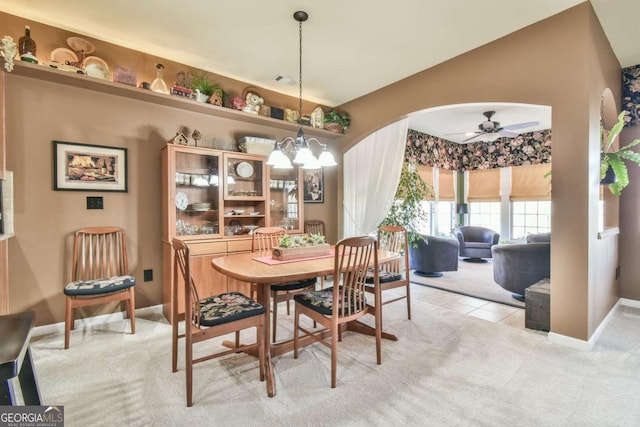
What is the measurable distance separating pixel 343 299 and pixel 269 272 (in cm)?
54

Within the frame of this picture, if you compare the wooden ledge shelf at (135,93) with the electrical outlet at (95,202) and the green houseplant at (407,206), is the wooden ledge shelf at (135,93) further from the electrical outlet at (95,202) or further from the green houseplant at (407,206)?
the green houseplant at (407,206)

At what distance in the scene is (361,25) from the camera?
2.63 metres

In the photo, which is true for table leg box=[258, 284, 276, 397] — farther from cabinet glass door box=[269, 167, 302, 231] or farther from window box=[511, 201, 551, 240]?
window box=[511, 201, 551, 240]

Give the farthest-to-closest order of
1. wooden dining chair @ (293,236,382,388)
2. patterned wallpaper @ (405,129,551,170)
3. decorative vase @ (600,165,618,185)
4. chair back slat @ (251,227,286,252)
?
patterned wallpaper @ (405,129,551,170) → chair back slat @ (251,227,286,252) → decorative vase @ (600,165,618,185) → wooden dining chair @ (293,236,382,388)

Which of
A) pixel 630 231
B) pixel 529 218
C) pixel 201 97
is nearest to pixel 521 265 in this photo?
pixel 630 231

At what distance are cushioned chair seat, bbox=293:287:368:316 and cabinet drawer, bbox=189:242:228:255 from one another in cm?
135

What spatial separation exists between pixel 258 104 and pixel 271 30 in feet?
3.64

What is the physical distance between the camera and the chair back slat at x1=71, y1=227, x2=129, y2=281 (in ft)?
9.10

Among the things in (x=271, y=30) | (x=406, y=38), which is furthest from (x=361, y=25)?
(x=271, y=30)

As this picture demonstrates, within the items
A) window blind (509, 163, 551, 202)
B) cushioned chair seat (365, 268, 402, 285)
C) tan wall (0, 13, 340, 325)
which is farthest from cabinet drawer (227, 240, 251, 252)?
window blind (509, 163, 551, 202)

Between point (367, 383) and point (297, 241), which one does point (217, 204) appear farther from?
point (367, 383)

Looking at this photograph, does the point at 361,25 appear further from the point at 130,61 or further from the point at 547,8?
the point at 130,61

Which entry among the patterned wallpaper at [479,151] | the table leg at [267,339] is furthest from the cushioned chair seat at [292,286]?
the patterned wallpaper at [479,151]

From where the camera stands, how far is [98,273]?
9.43 feet
